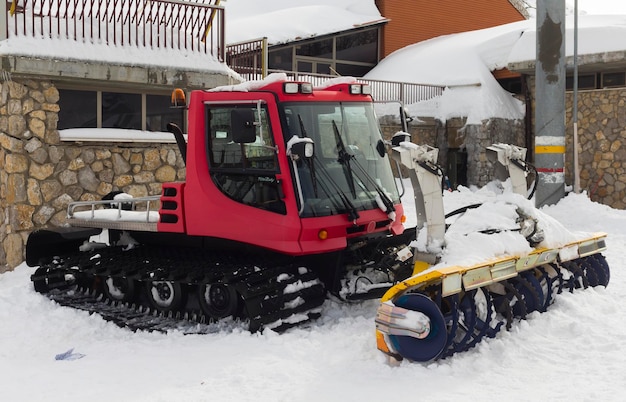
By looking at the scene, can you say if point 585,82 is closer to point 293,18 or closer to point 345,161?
point 293,18

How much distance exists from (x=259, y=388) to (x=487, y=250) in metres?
2.29

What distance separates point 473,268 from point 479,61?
1639 centimetres

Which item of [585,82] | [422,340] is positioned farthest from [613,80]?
[422,340]

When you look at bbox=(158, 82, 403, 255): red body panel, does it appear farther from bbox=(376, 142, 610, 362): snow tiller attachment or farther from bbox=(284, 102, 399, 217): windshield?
bbox=(376, 142, 610, 362): snow tiller attachment

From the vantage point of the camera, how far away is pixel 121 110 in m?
10.9

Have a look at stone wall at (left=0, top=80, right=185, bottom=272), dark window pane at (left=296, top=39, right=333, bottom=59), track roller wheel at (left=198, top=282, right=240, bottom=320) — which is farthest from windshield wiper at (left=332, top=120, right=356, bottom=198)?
dark window pane at (left=296, top=39, right=333, bottom=59)

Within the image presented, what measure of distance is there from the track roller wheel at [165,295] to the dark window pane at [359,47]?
18074 mm

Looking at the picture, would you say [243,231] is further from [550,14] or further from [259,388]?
[550,14]

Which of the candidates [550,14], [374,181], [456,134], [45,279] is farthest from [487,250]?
[456,134]

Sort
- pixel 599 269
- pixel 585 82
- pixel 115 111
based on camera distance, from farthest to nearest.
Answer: pixel 585 82 < pixel 115 111 < pixel 599 269

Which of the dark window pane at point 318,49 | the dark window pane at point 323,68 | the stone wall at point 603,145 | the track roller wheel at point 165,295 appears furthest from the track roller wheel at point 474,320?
the dark window pane at point 323,68

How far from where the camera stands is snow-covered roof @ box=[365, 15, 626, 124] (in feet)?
57.6

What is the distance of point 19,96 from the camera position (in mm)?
9836

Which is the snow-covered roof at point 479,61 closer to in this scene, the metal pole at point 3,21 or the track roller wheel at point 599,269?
the track roller wheel at point 599,269
